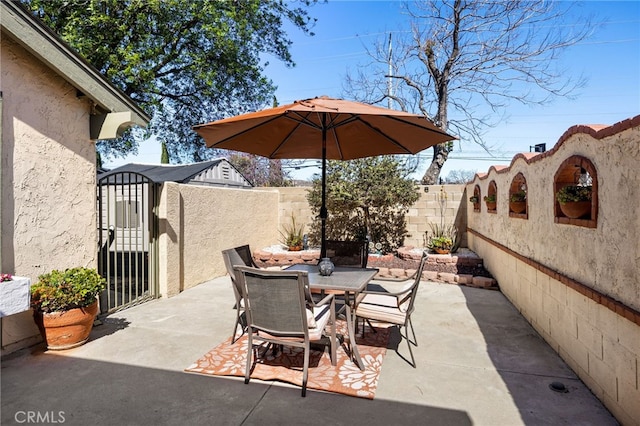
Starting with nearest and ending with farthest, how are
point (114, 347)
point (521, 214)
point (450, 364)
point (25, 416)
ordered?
1. point (25, 416)
2. point (450, 364)
3. point (114, 347)
4. point (521, 214)

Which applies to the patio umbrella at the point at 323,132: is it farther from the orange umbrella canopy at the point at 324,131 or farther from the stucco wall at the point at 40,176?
the stucco wall at the point at 40,176

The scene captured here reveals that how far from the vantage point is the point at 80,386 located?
3256mm

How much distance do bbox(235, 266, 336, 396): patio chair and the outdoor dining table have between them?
18.6 inches

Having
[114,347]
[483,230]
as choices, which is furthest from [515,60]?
[114,347]

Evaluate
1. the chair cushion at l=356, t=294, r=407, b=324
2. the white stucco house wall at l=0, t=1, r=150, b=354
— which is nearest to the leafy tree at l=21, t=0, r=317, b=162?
the white stucco house wall at l=0, t=1, r=150, b=354

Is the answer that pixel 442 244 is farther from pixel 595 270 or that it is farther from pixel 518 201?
pixel 595 270

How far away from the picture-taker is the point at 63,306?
396 centimetres

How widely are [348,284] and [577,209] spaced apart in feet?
7.82

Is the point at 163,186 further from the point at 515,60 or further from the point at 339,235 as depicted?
the point at 515,60

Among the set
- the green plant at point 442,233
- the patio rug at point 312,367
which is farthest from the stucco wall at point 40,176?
the green plant at point 442,233

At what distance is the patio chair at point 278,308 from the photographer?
10.2ft

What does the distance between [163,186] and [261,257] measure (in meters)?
3.87

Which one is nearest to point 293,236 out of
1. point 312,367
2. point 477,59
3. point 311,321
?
point 312,367

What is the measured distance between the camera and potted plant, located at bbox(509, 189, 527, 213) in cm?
577
